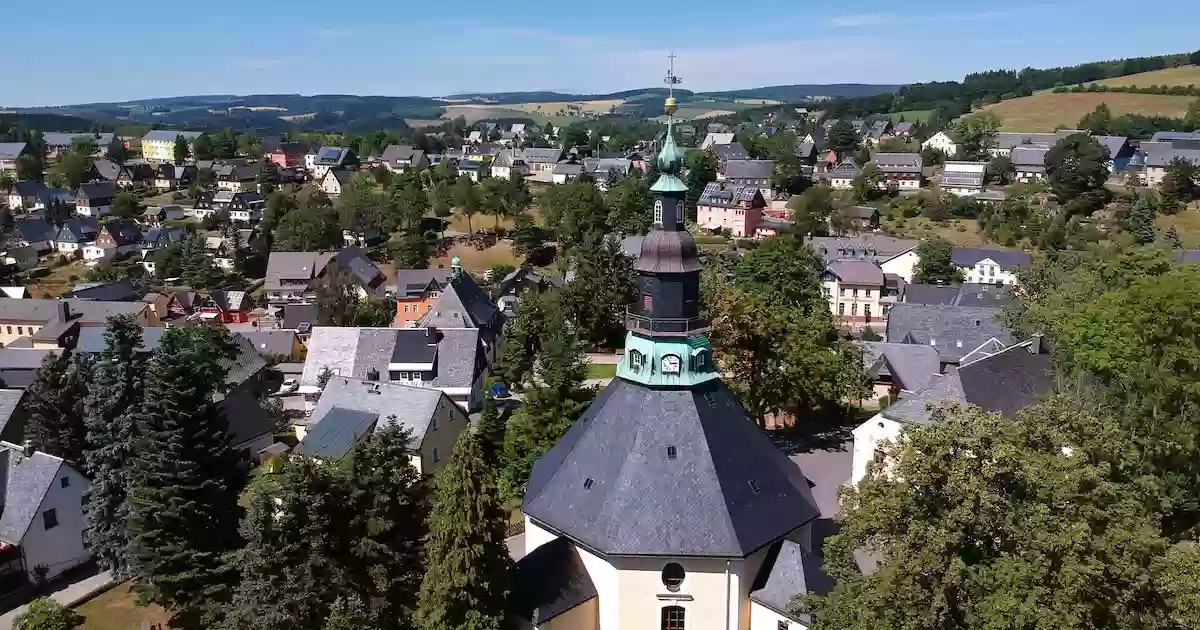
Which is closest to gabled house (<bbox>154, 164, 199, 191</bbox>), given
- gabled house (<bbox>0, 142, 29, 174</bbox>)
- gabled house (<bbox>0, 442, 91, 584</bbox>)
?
gabled house (<bbox>0, 142, 29, 174</bbox>)

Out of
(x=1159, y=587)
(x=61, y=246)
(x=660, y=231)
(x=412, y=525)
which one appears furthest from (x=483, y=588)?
(x=61, y=246)

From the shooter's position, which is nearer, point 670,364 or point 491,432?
point 670,364

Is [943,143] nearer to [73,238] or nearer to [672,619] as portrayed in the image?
[73,238]

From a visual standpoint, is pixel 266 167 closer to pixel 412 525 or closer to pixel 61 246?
pixel 61 246

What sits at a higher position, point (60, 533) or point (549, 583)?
point (549, 583)

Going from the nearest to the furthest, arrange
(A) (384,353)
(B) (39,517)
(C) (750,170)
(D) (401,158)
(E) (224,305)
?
1. (B) (39,517)
2. (A) (384,353)
3. (E) (224,305)
4. (C) (750,170)
5. (D) (401,158)

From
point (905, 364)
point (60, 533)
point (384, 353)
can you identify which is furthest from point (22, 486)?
point (905, 364)

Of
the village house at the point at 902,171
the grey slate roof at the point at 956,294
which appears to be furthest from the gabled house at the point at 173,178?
the grey slate roof at the point at 956,294
